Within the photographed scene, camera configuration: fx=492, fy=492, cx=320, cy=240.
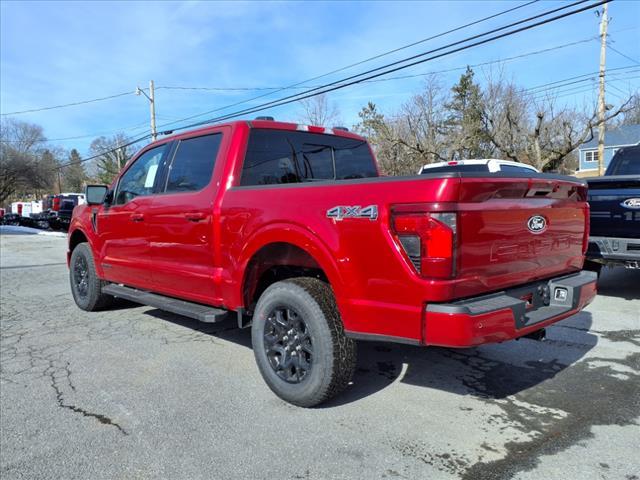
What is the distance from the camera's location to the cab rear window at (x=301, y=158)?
414 cm

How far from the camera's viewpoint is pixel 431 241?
262 cm

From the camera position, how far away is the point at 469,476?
8.32 feet

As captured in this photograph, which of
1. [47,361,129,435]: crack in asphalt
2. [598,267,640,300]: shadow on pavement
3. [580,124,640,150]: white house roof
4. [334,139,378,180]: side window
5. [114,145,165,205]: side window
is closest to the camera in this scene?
[47,361,129,435]: crack in asphalt

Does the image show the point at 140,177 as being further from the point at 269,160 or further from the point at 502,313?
the point at 502,313

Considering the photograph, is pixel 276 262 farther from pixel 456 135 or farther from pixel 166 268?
pixel 456 135

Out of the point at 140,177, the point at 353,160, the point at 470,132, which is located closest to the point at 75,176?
the point at 470,132

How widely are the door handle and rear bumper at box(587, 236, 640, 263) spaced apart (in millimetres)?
4734

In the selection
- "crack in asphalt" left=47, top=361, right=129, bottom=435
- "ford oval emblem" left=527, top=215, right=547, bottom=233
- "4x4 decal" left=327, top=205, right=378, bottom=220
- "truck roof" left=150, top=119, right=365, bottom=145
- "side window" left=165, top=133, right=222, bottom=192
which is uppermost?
"truck roof" left=150, top=119, right=365, bottom=145

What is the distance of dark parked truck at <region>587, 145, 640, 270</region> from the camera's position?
19.0 ft

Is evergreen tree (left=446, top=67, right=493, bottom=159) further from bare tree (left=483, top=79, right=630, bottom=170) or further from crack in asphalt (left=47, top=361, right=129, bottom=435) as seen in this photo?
crack in asphalt (left=47, top=361, right=129, bottom=435)

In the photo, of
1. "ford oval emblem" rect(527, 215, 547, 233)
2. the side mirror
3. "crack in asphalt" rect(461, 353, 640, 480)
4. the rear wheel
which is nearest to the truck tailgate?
"ford oval emblem" rect(527, 215, 547, 233)

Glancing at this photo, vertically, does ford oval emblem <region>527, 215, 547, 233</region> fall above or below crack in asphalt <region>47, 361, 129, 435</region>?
above

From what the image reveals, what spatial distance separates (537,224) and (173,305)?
3.08m

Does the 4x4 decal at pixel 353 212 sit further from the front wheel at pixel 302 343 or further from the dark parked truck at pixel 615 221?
the dark parked truck at pixel 615 221
